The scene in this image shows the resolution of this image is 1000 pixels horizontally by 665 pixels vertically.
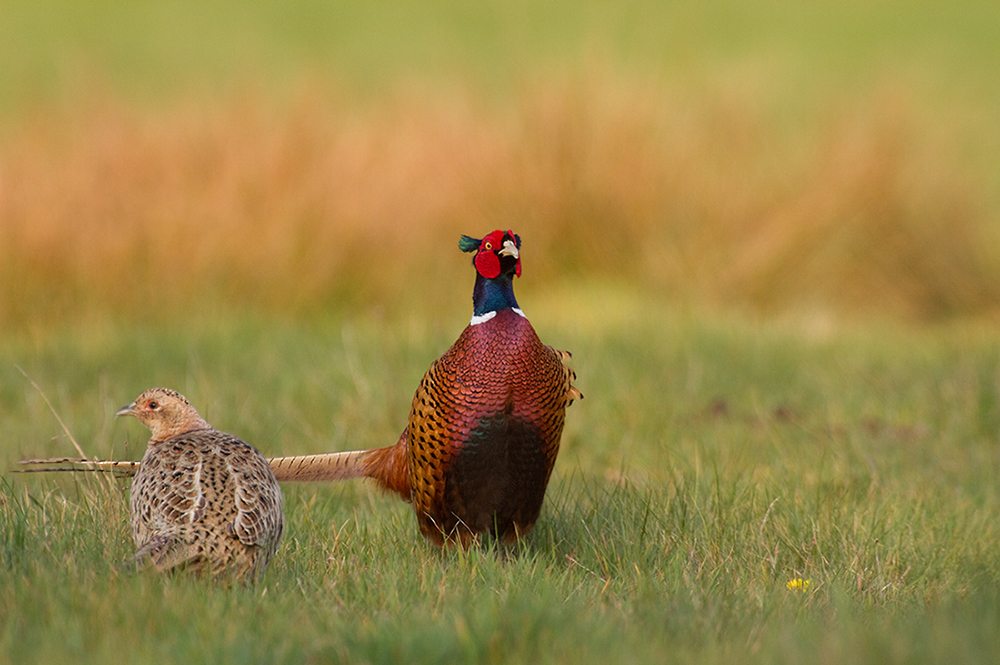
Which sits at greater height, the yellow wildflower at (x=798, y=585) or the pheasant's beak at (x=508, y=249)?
the pheasant's beak at (x=508, y=249)

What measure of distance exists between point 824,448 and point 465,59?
21.8 feet

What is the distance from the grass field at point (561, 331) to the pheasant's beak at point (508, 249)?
107 centimetres

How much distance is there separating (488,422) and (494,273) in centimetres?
55

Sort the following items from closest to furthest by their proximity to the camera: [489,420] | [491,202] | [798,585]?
[798,585] → [489,420] → [491,202]

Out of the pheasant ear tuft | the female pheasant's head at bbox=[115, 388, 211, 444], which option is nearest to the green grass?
the female pheasant's head at bbox=[115, 388, 211, 444]

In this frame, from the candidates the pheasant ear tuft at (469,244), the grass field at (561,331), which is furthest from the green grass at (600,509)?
the pheasant ear tuft at (469,244)

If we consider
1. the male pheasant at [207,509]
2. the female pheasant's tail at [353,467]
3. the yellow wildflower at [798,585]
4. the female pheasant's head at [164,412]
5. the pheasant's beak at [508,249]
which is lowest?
the yellow wildflower at [798,585]

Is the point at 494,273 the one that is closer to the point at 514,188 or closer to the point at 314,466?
the point at 314,466

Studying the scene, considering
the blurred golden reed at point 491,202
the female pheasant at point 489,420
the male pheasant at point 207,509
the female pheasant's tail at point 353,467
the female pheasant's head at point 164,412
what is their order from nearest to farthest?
1. the male pheasant at point 207,509
2. the female pheasant at point 489,420
3. the female pheasant's head at point 164,412
4. the female pheasant's tail at point 353,467
5. the blurred golden reed at point 491,202

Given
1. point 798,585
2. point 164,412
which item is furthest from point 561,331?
point 798,585

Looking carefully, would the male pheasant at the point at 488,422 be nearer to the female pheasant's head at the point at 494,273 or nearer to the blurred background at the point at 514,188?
the female pheasant's head at the point at 494,273

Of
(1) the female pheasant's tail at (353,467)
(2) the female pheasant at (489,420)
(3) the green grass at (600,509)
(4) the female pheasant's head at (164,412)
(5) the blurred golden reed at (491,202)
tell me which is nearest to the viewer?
(3) the green grass at (600,509)

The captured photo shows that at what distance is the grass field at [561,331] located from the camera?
3.26 meters

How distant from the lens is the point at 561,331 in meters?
8.38
